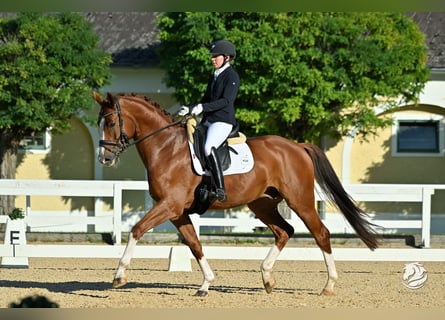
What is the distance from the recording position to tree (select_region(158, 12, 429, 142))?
1695 centimetres

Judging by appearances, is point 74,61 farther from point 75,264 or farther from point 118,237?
point 75,264

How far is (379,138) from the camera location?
20.7 m

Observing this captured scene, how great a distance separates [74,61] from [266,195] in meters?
9.09

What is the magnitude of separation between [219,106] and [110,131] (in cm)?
→ 105

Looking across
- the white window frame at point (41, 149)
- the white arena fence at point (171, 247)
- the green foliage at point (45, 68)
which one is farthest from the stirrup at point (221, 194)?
the white window frame at point (41, 149)

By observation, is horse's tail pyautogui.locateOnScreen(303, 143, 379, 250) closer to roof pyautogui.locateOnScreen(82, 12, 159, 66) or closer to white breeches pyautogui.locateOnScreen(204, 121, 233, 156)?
white breeches pyautogui.locateOnScreen(204, 121, 233, 156)

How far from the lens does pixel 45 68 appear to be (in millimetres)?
16812

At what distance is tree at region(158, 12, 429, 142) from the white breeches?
27.8 ft

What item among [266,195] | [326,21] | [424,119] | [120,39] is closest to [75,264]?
[266,195]

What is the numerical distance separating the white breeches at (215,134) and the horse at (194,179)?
0.24 m

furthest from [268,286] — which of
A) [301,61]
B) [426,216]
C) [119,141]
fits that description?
[301,61]

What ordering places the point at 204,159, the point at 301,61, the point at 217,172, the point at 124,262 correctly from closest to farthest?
the point at 124,262 → the point at 217,172 → the point at 204,159 → the point at 301,61

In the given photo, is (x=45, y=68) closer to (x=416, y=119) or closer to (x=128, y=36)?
(x=128, y=36)

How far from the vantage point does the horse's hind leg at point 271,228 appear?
8602 millimetres
